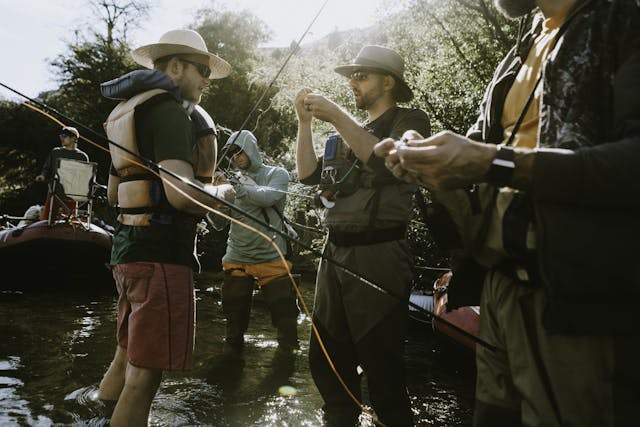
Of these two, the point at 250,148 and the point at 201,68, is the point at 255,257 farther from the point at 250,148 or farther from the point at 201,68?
the point at 201,68

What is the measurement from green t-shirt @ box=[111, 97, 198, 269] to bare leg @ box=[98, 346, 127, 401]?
76 cm

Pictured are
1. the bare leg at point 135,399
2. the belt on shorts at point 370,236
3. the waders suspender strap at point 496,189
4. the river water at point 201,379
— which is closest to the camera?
the waders suspender strap at point 496,189

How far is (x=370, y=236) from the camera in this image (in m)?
2.74

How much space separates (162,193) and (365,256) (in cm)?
119

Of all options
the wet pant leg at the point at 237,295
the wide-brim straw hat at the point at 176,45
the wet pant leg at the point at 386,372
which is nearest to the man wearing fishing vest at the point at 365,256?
the wet pant leg at the point at 386,372

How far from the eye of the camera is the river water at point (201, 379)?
12.9 ft

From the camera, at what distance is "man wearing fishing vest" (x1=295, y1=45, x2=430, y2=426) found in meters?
2.64

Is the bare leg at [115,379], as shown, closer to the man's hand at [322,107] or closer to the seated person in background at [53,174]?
the man's hand at [322,107]

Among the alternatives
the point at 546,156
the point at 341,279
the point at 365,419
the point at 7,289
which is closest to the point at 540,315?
the point at 546,156

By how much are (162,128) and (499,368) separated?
1994 mm

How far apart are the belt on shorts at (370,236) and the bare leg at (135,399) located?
4.16 feet

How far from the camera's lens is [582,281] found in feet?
4.06

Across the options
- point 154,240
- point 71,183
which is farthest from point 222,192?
point 71,183

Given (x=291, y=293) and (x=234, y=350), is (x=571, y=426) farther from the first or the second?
(x=234, y=350)
